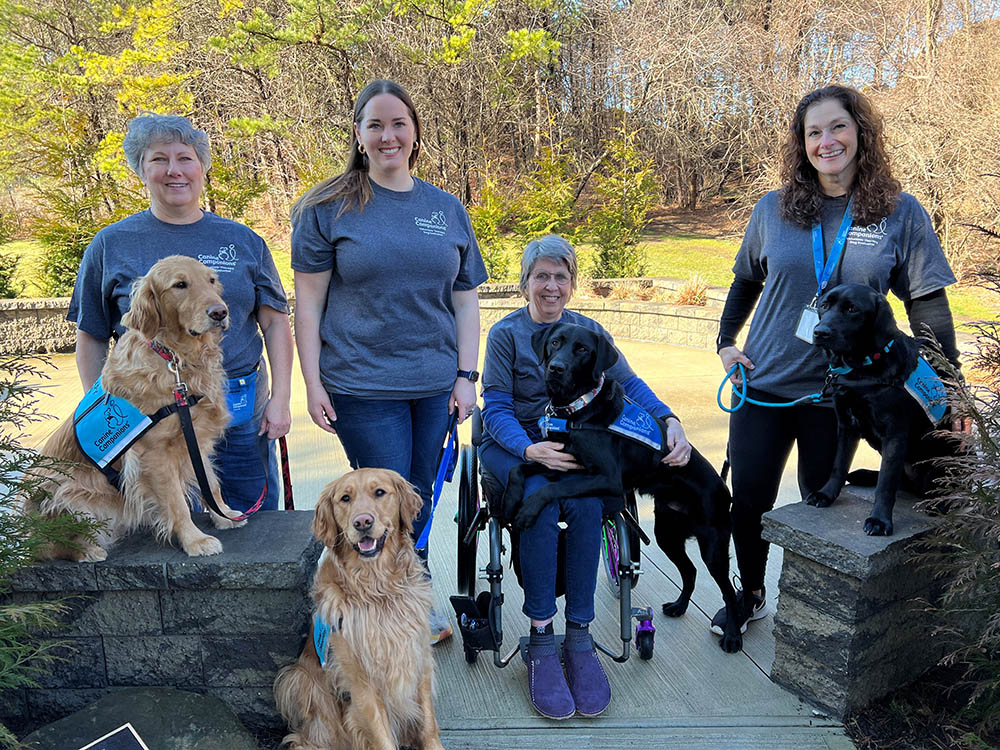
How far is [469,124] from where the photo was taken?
49.9 ft

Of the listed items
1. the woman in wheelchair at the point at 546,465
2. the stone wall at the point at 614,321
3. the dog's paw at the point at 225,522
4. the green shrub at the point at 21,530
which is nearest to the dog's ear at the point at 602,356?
the woman in wheelchair at the point at 546,465

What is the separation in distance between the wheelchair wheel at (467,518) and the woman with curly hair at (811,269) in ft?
3.68

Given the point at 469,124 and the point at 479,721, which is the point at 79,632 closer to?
the point at 479,721

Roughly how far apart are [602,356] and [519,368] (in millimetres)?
396

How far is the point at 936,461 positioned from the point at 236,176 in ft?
41.9

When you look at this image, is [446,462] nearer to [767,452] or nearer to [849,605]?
[767,452]

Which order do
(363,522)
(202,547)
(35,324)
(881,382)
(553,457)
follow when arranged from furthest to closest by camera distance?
(35,324)
(553,457)
(881,382)
(202,547)
(363,522)

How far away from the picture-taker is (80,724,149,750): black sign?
1.95 meters

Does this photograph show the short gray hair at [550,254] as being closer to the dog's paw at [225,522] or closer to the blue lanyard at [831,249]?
the blue lanyard at [831,249]

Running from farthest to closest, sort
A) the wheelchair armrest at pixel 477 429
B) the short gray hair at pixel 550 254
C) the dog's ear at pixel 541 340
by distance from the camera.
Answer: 1. the wheelchair armrest at pixel 477 429
2. the short gray hair at pixel 550 254
3. the dog's ear at pixel 541 340

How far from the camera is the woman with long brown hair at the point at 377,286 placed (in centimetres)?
253

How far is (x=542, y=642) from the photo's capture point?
2.62 meters

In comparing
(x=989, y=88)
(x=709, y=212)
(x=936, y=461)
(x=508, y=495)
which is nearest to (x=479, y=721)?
(x=508, y=495)

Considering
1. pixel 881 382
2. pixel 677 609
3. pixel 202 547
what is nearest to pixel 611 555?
pixel 677 609
